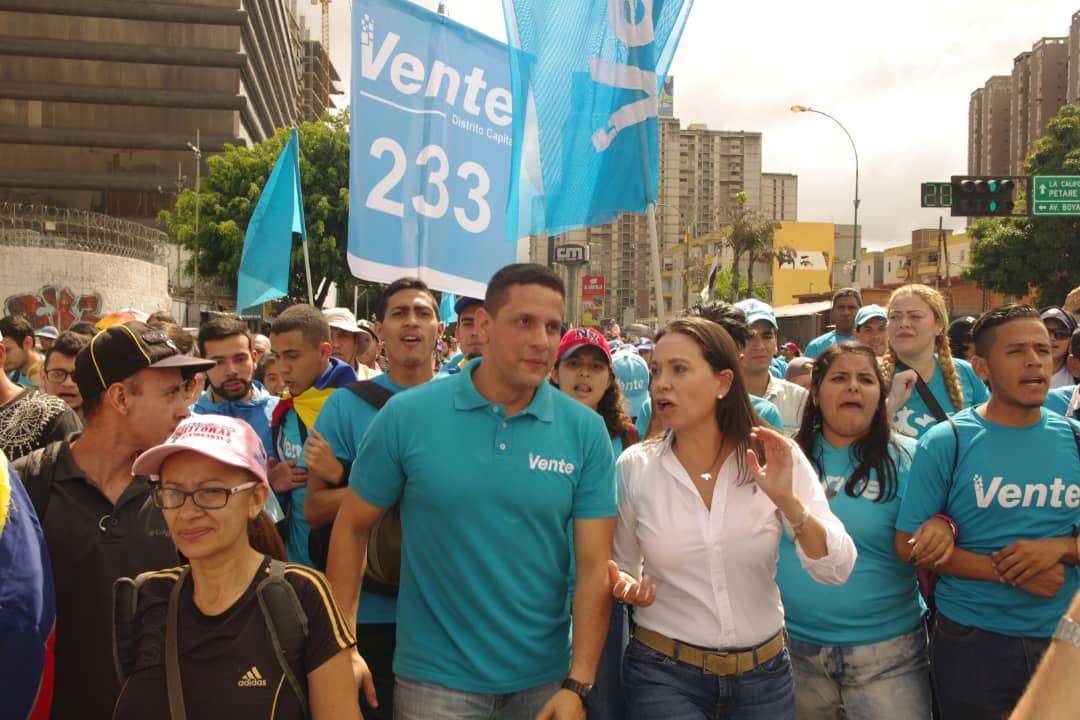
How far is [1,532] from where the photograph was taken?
218cm

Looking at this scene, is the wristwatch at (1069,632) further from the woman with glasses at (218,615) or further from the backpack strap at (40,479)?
the backpack strap at (40,479)

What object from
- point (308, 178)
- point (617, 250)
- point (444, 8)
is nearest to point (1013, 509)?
point (444, 8)

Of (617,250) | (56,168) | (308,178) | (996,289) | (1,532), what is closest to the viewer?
(1,532)

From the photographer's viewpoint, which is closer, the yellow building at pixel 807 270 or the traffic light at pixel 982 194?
the traffic light at pixel 982 194

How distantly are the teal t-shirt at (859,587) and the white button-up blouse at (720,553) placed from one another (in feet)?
1.35

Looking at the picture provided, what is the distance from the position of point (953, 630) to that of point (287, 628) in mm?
2605

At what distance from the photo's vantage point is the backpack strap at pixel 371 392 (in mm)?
3842

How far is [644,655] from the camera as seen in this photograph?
3.08m

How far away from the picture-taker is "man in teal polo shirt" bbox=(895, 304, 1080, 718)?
3.35 metres

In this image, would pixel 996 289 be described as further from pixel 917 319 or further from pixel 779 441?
pixel 779 441

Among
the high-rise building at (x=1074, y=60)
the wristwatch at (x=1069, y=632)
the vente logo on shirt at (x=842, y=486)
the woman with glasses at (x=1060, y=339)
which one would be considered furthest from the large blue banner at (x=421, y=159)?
the high-rise building at (x=1074, y=60)

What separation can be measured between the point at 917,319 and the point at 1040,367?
1506mm

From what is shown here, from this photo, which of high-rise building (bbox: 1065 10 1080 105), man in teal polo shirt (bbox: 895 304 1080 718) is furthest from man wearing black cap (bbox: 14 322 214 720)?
high-rise building (bbox: 1065 10 1080 105)

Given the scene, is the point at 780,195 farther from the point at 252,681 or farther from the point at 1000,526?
the point at 252,681
